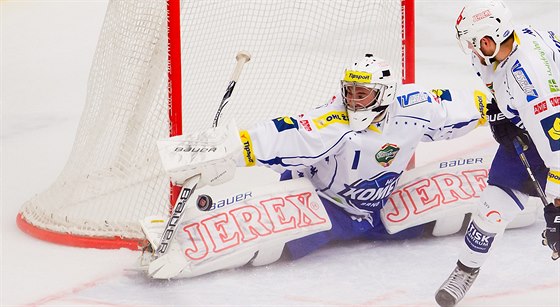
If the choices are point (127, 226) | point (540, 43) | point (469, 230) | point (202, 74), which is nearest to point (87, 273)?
point (127, 226)

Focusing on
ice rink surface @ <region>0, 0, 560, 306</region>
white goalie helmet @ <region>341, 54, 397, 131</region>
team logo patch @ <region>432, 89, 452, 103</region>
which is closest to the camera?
ice rink surface @ <region>0, 0, 560, 306</region>

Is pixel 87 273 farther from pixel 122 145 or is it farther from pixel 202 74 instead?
pixel 202 74

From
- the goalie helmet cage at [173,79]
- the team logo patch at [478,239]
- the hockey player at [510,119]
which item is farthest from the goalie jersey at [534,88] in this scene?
the goalie helmet cage at [173,79]

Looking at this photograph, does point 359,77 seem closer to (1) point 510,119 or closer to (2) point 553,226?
(1) point 510,119

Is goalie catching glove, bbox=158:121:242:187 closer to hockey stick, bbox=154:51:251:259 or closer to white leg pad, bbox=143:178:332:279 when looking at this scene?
hockey stick, bbox=154:51:251:259

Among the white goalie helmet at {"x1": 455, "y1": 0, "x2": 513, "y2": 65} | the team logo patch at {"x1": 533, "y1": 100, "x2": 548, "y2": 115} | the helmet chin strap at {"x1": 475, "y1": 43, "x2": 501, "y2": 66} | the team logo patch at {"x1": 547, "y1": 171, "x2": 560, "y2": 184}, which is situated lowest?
the team logo patch at {"x1": 547, "y1": 171, "x2": 560, "y2": 184}

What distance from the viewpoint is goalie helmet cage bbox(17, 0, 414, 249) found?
195 inches

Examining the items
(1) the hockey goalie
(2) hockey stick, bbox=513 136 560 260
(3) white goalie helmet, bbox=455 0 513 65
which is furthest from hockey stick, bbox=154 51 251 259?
(2) hockey stick, bbox=513 136 560 260

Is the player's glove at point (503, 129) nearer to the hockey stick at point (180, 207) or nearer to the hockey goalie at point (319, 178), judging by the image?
the hockey goalie at point (319, 178)

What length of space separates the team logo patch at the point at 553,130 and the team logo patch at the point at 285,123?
100 cm

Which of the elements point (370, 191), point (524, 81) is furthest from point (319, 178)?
point (524, 81)

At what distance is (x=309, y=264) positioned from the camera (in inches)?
189

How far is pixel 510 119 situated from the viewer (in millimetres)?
4215

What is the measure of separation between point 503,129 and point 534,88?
338mm
